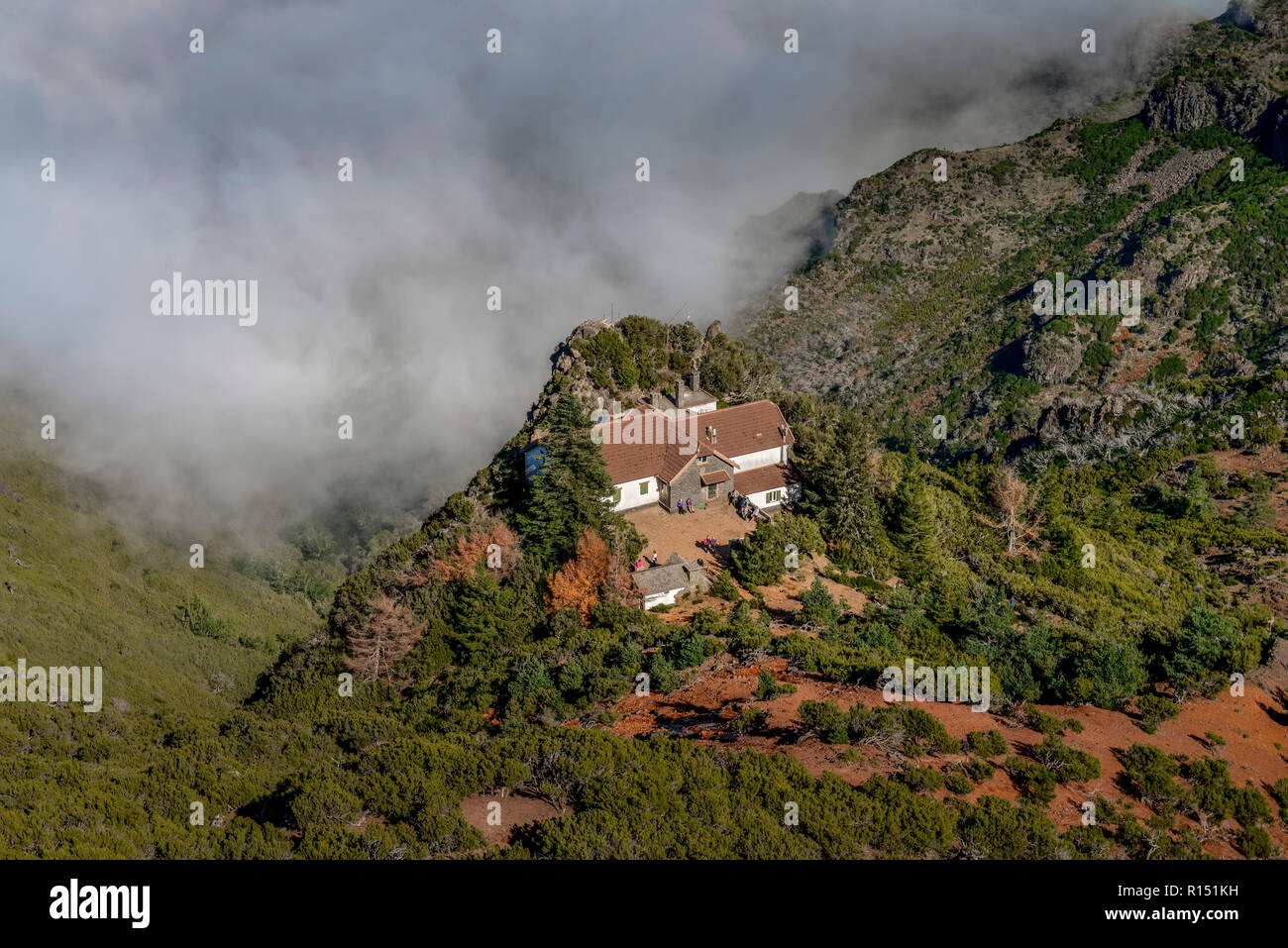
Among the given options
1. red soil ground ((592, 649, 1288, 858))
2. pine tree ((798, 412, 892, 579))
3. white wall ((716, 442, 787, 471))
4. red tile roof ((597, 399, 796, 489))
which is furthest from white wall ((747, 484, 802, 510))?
red soil ground ((592, 649, 1288, 858))

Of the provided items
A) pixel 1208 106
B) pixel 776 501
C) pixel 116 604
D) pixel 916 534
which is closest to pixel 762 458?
pixel 776 501

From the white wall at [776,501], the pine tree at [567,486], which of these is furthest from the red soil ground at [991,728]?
the white wall at [776,501]

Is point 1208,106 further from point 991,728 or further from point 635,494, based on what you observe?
point 991,728

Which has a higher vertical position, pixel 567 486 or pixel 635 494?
pixel 567 486

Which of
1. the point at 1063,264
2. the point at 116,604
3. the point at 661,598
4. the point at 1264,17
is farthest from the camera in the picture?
the point at 1264,17

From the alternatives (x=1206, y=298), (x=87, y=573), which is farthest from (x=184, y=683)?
(x=1206, y=298)

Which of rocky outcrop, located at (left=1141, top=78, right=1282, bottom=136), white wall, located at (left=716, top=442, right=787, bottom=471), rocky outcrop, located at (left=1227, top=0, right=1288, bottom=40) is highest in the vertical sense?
rocky outcrop, located at (left=1227, top=0, right=1288, bottom=40)

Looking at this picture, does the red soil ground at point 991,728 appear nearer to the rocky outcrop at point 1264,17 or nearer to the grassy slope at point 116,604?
the grassy slope at point 116,604

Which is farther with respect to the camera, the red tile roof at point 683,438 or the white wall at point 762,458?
the white wall at point 762,458

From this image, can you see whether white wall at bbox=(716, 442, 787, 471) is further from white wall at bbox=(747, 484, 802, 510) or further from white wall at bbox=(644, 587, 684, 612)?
white wall at bbox=(644, 587, 684, 612)

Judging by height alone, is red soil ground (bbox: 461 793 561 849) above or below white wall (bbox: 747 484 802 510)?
below
